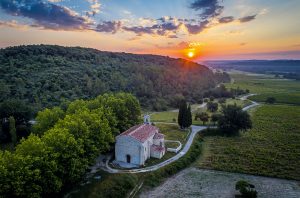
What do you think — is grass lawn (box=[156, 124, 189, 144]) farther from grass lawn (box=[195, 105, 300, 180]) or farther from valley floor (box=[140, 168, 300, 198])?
valley floor (box=[140, 168, 300, 198])

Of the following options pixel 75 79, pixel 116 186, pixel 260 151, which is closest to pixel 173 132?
pixel 260 151

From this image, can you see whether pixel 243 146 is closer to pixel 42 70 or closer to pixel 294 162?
pixel 294 162

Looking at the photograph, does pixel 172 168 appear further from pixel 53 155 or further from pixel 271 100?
pixel 271 100

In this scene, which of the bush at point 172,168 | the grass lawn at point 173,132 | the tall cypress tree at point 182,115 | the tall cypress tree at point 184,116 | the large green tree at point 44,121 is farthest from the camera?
the tall cypress tree at point 182,115

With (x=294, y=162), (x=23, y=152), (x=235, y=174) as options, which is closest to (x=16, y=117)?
(x=23, y=152)

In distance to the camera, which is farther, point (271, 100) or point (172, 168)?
point (271, 100)

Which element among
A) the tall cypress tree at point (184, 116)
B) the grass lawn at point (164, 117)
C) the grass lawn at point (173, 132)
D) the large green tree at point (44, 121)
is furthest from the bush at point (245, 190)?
the grass lawn at point (164, 117)

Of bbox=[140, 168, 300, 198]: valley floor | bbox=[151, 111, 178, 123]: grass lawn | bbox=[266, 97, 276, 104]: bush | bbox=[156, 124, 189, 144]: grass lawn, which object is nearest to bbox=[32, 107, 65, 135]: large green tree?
bbox=[140, 168, 300, 198]: valley floor

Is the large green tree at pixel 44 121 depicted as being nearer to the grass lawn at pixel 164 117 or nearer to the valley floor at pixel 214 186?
the valley floor at pixel 214 186
